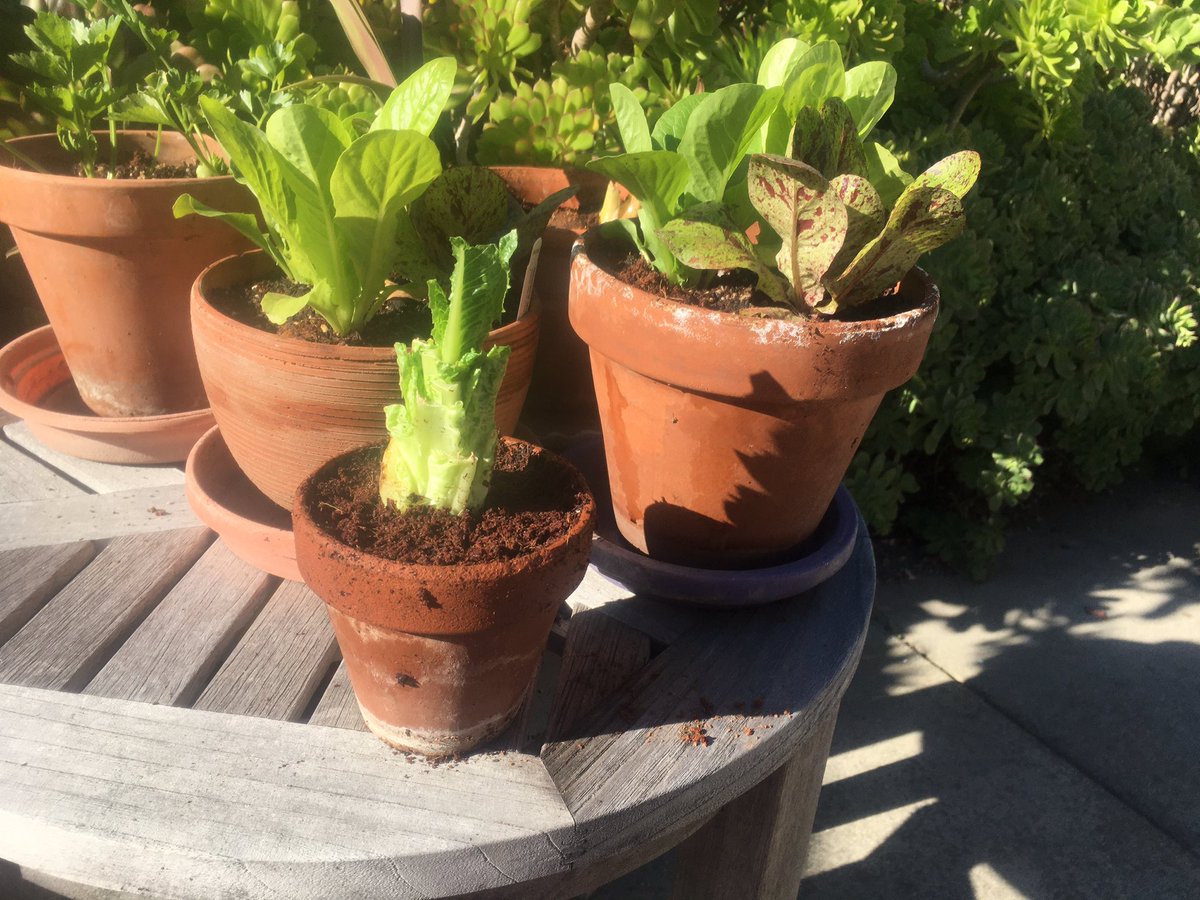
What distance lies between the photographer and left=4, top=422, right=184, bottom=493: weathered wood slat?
102 centimetres

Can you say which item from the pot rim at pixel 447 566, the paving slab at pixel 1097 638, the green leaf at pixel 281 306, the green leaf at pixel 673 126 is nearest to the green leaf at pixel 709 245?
the green leaf at pixel 673 126

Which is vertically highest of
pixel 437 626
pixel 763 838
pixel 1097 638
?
pixel 437 626

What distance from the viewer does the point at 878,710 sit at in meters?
1.98

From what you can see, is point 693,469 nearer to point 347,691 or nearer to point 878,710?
point 347,691

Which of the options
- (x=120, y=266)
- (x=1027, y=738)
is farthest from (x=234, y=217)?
(x=1027, y=738)

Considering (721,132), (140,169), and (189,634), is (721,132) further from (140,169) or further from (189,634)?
(140,169)

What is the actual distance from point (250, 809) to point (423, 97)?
0.57m

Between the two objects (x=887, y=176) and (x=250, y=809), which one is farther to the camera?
(x=887, y=176)

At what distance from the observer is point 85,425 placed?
99 cm

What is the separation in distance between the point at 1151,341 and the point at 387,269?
6.49ft

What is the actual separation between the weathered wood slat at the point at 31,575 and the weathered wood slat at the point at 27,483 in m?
0.09

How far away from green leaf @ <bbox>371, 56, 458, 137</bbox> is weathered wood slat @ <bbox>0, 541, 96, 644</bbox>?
0.51 metres

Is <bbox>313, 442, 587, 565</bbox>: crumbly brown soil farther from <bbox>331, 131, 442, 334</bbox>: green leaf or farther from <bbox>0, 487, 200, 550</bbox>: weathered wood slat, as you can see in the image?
<bbox>0, 487, 200, 550</bbox>: weathered wood slat

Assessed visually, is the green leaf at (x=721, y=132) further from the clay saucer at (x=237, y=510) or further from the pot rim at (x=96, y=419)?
the pot rim at (x=96, y=419)
